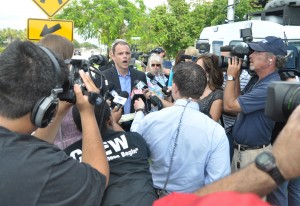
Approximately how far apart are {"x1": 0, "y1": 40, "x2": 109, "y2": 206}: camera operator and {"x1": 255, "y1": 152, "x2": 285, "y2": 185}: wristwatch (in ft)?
2.32

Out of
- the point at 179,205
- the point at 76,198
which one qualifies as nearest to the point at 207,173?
the point at 76,198

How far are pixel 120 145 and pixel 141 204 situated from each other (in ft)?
1.12

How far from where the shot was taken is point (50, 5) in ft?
16.3

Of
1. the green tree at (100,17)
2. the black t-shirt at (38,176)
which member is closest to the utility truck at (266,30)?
the black t-shirt at (38,176)

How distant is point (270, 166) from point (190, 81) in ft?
5.56

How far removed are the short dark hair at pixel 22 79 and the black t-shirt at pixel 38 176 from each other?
0.11 meters

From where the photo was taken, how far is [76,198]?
4.56 ft

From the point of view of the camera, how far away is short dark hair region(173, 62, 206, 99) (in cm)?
271

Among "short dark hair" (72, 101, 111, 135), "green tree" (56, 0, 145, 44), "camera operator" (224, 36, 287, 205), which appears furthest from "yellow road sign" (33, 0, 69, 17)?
"green tree" (56, 0, 145, 44)

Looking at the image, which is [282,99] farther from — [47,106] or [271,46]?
[271,46]

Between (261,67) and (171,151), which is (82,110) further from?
(261,67)

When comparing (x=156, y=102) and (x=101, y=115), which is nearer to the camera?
(x=101, y=115)

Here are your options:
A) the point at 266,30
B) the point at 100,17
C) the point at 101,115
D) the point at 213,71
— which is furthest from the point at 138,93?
the point at 100,17

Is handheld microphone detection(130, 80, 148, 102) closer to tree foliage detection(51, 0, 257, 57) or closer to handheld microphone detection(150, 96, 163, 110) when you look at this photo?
handheld microphone detection(150, 96, 163, 110)
